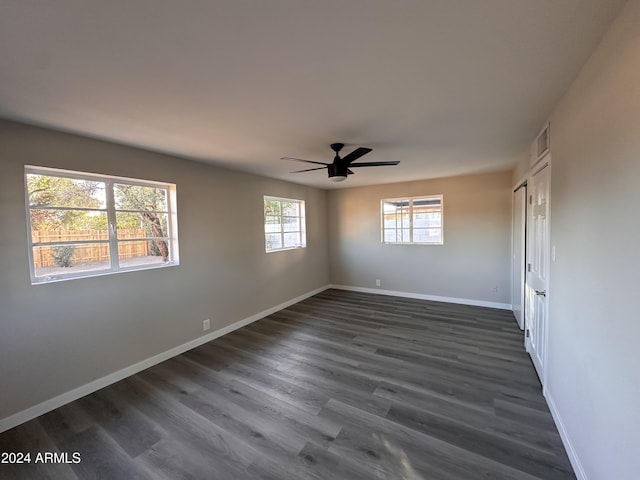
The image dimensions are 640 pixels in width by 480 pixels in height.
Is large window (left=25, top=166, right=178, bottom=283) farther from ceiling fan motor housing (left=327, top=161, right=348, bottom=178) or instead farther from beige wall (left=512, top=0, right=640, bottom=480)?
beige wall (left=512, top=0, right=640, bottom=480)

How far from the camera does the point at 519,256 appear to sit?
3.89 m

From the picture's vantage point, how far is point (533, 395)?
→ 239cm

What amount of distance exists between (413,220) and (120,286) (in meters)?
4.92

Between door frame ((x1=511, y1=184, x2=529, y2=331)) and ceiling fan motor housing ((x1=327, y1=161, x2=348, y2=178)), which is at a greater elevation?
ceiling fan motor housing ((x1=327, y1=161, x2=348, y2=178))

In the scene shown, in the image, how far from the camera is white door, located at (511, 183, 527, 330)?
3.60 m

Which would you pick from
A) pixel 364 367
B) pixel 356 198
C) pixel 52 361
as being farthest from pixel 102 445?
pixel 356 198

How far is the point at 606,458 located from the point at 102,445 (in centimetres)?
307

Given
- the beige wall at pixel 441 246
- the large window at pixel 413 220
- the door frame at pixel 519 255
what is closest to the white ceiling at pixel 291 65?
the door frame at pixel 519 255

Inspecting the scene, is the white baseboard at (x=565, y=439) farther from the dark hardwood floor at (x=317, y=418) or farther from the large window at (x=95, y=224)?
the large window at (x=95, y=224)

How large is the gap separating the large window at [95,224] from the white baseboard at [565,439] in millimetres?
3954

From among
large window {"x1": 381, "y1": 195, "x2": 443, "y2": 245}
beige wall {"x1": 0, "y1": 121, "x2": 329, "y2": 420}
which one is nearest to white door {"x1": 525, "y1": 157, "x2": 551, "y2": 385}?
large window {"x1": 381, "y1": 195, "x2": 443, "y2": 245}

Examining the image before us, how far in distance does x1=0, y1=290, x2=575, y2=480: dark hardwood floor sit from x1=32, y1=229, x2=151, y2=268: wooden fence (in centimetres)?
130

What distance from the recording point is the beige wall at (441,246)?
4.76 meters

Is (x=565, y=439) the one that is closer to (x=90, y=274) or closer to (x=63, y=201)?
(x=90, y=274)
